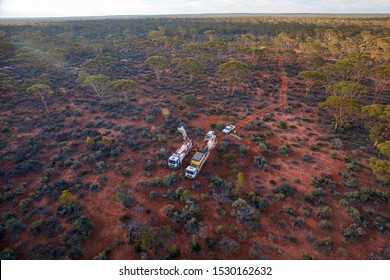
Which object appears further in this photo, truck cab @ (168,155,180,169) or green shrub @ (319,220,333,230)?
truck cab @ (168,155,180,169)

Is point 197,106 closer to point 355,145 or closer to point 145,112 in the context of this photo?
point 145,112

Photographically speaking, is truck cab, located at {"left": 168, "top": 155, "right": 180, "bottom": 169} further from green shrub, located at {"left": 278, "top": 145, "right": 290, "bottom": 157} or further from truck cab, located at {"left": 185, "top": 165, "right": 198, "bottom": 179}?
green shrub, located at {"left": 278, "top": 145, "right": 290, "bottom": 157}

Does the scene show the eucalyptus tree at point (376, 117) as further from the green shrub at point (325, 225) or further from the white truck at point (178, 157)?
the white truck at point (178, 157)

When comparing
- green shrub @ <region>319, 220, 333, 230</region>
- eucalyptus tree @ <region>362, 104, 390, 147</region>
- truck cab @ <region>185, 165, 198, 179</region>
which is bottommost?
green shrub @ <region>319, 220, 333, 230</region>

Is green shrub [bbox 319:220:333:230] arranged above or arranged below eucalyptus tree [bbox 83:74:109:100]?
below

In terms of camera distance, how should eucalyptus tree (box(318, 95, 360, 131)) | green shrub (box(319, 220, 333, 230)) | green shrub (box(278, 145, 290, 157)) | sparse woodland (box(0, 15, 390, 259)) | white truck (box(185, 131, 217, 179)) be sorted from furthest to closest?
1. eucalyptus tree (box(318, 95, 360, 131))
2. green shrub (box(278, 145, 290, 157))
3. white truck (box(185, 131, 217, 179))
4. green shrub (box(319, 220, 333, 230))
5. sparse woodland (box(0, 15, 390, 259))

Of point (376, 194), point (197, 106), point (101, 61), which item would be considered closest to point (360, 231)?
point (376, 194)

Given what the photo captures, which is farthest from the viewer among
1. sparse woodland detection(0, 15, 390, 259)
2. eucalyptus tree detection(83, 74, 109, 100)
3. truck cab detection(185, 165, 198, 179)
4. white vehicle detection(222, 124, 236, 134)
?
eucalyptus tree detection(83, 74, 109, 100)

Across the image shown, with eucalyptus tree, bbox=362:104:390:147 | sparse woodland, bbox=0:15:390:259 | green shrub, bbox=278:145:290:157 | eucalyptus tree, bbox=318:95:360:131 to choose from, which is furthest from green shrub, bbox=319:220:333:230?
eucalyptus tree, bbox=318:95:360:131
